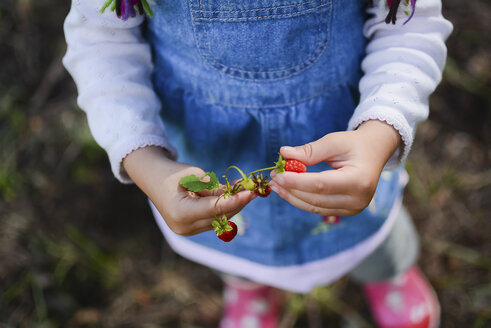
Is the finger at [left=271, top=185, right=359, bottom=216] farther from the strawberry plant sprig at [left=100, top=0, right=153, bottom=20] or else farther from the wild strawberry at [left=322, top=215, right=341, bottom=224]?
the strawberry plant sprig at [left=100, top=0, right=153, bottom=20]

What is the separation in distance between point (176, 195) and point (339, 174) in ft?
0.82

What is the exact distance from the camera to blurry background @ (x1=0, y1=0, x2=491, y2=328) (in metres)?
1.39

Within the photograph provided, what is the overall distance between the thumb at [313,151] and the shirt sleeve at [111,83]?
0.87 ft

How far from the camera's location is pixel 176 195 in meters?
0.67

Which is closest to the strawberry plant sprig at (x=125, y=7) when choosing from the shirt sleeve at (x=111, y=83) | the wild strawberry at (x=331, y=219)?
the shirt sleeve at (x=111, y=83)

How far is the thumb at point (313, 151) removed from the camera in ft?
2.01

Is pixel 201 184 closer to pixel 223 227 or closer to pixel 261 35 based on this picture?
pixel 223 227

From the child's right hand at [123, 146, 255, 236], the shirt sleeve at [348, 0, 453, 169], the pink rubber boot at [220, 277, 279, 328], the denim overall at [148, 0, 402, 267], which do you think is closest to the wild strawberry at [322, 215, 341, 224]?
the denim overall at [148, 0, 402, 267]

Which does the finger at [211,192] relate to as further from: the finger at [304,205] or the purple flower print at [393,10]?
the purple flower print at [393,10]

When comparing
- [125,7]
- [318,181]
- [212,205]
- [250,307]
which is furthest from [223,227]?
[250,307]

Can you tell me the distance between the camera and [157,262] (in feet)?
4.88

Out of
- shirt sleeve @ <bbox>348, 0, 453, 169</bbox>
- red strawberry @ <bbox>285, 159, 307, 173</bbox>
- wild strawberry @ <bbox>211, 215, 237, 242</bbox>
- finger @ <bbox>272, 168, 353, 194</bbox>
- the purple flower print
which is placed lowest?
wild strawberry @ <bbox>211, 215, 237, 242</bbox>

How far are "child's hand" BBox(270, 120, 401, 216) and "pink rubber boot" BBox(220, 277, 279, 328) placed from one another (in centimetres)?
72

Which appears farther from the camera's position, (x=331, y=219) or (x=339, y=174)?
(x=331, y=219)
